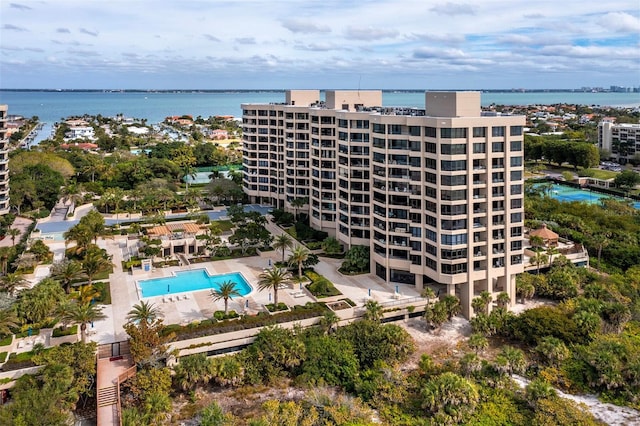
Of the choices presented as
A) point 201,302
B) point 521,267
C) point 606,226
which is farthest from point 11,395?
point 606,226

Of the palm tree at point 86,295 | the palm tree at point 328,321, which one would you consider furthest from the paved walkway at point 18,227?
the palm tree at point 328,321

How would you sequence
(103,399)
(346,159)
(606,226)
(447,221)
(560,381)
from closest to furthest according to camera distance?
1. (103,399)
2. (560,381)
3. (447,221)
4. (346,159)
5. (606,226)

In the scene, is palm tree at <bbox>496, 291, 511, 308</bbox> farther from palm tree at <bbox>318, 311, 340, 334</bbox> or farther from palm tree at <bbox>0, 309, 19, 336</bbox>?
palm tree at <bbox>0, 309, 19, 336</bbox>

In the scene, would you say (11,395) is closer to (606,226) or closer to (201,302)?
(201,302)

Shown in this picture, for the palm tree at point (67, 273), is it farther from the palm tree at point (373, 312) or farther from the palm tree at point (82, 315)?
the palm tree at point (373, 312)

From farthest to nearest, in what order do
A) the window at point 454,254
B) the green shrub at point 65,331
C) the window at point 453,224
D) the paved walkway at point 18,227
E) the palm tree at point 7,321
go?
the paved walkway at point 18,227 < the window at point 454,254 < the window at point 453,224 < the green shrub at point 65,331 < the palm tree at point 7,321
